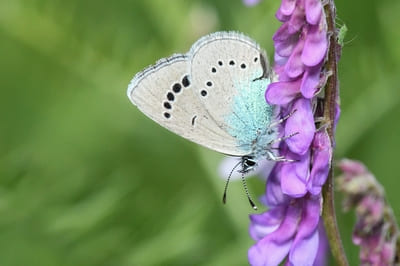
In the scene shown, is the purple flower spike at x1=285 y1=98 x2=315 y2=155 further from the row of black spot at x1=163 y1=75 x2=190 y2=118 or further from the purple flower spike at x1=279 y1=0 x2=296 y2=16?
the row of black spot at x1=163 y1=75 x2=190 y2=118

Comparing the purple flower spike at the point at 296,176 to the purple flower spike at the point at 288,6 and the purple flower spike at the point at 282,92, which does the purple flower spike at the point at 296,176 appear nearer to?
the purple flower spike at the point at 282,92

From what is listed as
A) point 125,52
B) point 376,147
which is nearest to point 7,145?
point 125,52

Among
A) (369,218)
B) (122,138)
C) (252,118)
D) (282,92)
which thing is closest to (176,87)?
(252,118)

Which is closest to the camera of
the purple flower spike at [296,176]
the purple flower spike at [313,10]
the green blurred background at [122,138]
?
the purple flower spike at [313,10]

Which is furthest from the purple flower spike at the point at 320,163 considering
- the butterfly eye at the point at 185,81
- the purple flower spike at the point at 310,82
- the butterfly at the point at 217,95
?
the butterfly eye at the point at 185,81

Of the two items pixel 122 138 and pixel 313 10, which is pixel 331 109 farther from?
pixel 122 138

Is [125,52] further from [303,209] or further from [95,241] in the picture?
[303,209]

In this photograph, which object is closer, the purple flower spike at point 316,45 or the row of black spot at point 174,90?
the purple flower spike at point 316,45
